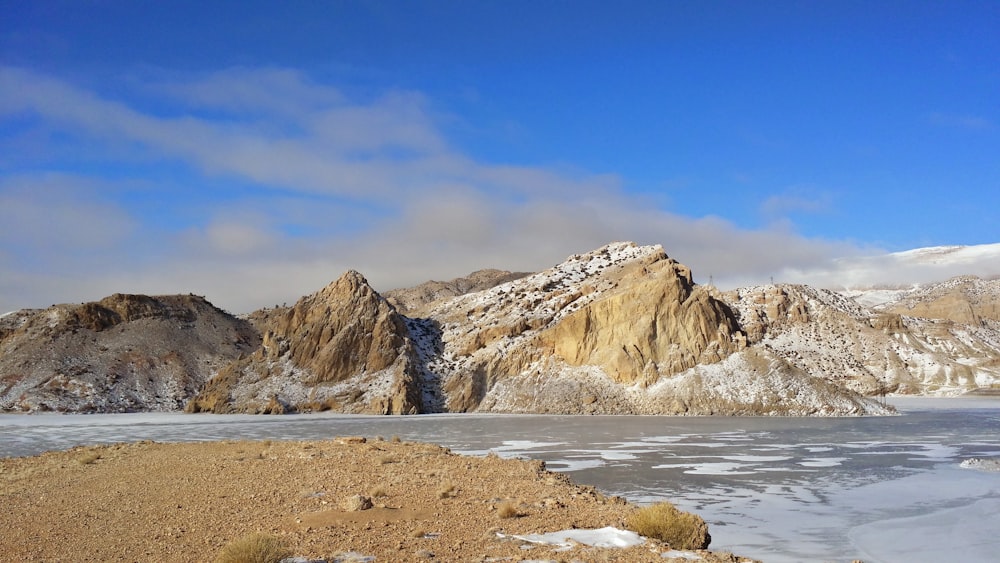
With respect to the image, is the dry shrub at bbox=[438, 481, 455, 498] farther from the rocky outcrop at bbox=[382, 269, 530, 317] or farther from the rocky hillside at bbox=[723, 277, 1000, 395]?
the rocky outcrop at bbox=[382, 269, 530, 317]

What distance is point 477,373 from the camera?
63406 millimetres

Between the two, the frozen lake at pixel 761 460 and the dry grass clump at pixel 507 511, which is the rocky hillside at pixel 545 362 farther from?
the dry grass clump at pixel 507 511

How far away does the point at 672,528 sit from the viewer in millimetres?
12430

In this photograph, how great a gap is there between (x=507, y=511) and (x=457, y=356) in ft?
177

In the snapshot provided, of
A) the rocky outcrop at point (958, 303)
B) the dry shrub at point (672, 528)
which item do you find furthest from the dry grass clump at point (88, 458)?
the rocky outcrop at point (958, 303)

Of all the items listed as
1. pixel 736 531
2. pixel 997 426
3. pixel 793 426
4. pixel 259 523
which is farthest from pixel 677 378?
pixel 259 523

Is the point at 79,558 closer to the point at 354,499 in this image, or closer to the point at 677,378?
the point at 354,499

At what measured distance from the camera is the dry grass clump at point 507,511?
45.4 feet

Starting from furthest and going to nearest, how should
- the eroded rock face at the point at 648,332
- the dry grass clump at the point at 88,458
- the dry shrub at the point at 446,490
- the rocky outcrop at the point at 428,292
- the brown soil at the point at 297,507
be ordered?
the rocky outcrop at the point at 428,292, the eroded rock face at the point at 648,332, the dry grass clump at the point at 88,458, the dry shrub at the point at 446,490, the brown soil at the point at 297,507

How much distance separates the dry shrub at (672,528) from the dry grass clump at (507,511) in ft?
7.47

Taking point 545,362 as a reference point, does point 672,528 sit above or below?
below

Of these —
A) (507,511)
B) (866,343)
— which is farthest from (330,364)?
(866,343)

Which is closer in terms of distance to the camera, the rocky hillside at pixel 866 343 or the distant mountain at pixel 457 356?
the distant mountain at pixel 457 356

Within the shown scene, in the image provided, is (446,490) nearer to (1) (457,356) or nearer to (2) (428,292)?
(1) (457,356)
